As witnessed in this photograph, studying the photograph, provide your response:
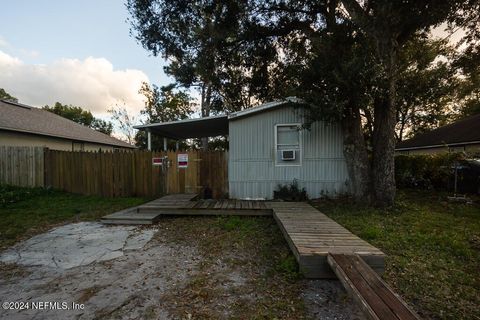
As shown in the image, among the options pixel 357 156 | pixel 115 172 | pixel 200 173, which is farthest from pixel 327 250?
pixel 115 172

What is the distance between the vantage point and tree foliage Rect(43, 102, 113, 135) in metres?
35.5

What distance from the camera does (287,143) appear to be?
8414 mm

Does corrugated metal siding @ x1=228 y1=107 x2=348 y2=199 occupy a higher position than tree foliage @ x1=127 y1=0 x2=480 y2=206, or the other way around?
tree foliage @ x1=127 y1=0 x2=480 y2=206

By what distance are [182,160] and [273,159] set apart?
10.7ft

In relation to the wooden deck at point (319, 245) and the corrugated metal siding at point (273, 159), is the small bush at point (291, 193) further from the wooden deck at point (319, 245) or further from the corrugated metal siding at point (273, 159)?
the wooden deck at point (319, 245)

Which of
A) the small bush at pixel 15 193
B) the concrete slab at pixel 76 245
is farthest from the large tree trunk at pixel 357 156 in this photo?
the small bush at pixel 15 193

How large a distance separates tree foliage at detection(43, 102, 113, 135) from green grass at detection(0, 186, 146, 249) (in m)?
29.8

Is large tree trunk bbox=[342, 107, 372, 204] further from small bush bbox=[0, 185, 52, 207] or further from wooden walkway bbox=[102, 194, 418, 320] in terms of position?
small bush bbox=[0, 185, 52, 207]

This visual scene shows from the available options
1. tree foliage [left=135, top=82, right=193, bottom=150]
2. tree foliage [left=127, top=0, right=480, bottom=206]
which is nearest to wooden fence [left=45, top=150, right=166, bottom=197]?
tree foliage [left=127, top=0, right=480, bottom=206]

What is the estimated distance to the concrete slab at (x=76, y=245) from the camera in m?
3.93

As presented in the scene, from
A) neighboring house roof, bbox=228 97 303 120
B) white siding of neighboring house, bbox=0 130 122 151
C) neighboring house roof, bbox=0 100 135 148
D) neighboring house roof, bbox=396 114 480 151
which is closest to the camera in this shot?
neighboring house roof, bbox=228 97 303 120

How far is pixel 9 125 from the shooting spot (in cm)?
1074

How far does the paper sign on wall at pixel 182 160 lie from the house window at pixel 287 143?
3.23m

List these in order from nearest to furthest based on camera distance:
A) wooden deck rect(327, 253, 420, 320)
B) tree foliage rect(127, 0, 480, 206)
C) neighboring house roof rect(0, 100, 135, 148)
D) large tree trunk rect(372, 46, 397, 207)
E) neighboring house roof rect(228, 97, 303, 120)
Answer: wooden deck rect(327, 253, 420, 320) < tree foliage rect(127, 0, 480, 206) < large tree trunk rect(372, 46, 397, 207) < neighboring house roof rect(228, 97, 303, 120) < neighboring house roof rect(0, 100, 135, 148)
